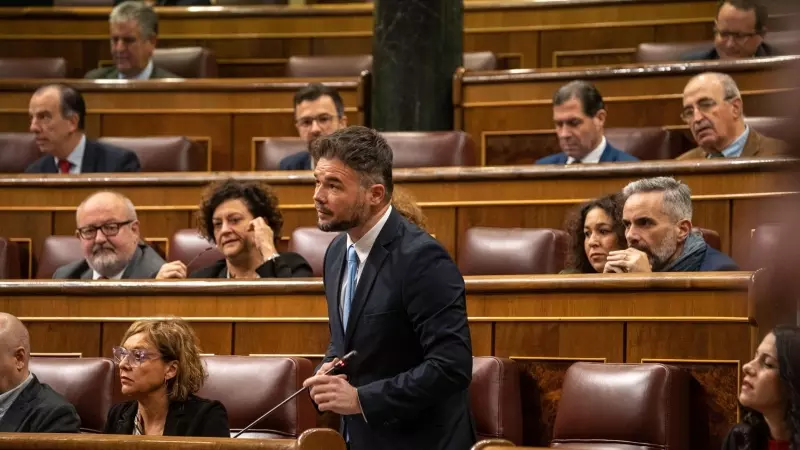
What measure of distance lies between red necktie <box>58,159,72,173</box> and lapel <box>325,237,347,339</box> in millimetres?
1470

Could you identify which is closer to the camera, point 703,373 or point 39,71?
point 703,373

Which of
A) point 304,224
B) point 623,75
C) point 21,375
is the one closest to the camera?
point 21,375

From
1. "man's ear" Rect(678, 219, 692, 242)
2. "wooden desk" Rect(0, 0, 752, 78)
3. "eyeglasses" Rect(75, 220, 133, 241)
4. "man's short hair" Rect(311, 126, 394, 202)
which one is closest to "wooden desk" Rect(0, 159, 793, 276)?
"man's ear" Rect(678, 219, 692, 242)

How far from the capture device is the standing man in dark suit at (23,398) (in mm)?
1380

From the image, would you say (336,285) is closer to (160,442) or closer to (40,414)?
(160,442)

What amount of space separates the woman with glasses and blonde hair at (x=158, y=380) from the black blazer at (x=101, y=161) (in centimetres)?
109

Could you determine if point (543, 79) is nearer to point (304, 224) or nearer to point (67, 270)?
point (304, 224)

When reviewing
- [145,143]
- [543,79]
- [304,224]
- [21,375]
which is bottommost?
[21,375]

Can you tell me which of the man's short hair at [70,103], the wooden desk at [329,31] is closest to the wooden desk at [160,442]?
the man's short hair at [70,103]

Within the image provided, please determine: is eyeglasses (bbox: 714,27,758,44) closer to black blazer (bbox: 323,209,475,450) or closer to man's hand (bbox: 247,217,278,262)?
man's hand (bbox: 247,217,278,262)

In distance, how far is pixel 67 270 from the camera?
6.52 feet

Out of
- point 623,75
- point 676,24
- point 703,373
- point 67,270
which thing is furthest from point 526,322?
point 676,24

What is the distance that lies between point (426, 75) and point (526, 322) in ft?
4.02

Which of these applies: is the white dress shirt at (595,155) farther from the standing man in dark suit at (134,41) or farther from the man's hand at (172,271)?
the standing man in dark suit at (134,41)
